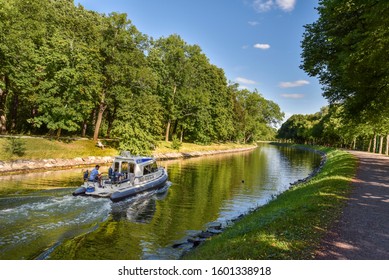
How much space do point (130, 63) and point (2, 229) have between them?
43348mm

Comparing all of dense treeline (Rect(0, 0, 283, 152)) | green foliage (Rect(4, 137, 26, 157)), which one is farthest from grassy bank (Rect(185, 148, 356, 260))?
dense treeline (Rect(0, 0, 283, 152))

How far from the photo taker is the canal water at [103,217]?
48.2ft

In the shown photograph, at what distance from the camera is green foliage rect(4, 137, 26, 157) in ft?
117

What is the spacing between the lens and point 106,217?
2019 cm

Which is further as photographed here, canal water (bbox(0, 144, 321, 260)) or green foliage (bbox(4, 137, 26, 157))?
green foliage (bbox(4, 137, 26, 157))

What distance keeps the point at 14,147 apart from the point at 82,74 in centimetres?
1576

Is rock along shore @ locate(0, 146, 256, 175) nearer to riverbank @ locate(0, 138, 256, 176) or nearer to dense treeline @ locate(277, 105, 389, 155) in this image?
riverbank @ locate(0, 138, 256, 176)

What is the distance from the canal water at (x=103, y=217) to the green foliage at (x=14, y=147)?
17.3 ft

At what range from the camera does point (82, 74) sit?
47031 mm

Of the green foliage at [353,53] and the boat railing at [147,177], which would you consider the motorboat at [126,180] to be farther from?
the green foliage at [353,53]

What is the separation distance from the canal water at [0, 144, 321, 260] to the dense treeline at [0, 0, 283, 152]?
638 inches

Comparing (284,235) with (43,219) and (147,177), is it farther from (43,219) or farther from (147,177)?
(147,177)
